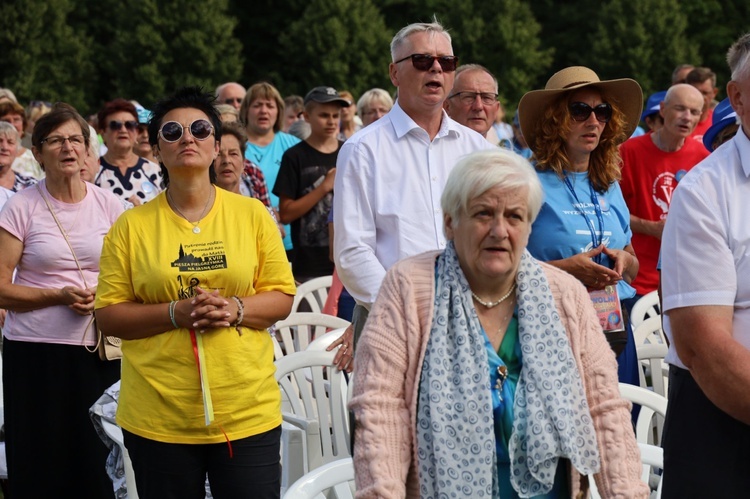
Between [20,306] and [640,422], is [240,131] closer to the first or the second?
[20,306]

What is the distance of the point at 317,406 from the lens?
5.41 metres

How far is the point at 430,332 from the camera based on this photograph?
3.13m

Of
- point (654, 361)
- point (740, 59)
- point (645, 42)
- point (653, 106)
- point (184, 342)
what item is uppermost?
point (645, 42)

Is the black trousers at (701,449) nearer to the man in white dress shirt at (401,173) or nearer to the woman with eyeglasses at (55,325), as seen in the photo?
the man in white dress shirt at (401,173)

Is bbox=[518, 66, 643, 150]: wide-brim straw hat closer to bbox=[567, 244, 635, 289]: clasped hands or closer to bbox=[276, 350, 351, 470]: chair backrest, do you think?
bbox=[567, 244, 635, 289]: clasped hands

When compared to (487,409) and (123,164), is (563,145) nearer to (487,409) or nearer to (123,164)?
(487,409)

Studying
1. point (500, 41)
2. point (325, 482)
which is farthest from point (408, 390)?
point (500, 41)

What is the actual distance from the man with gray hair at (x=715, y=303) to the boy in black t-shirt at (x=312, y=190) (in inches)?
208

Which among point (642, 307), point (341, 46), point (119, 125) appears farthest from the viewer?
point (341, 46)

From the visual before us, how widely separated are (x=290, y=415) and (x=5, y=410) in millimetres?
1676

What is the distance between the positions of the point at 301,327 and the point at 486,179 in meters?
3.60

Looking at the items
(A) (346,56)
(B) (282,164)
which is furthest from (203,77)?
(B) (282,164)

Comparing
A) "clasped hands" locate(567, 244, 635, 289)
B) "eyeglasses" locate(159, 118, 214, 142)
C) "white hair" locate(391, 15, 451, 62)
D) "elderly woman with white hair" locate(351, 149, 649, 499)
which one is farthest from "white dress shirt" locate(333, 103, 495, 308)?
"elderly woman with white hair" locate(351, 149, 649, 499)

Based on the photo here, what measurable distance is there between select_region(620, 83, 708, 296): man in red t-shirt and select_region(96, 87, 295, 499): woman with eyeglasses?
375 cm
